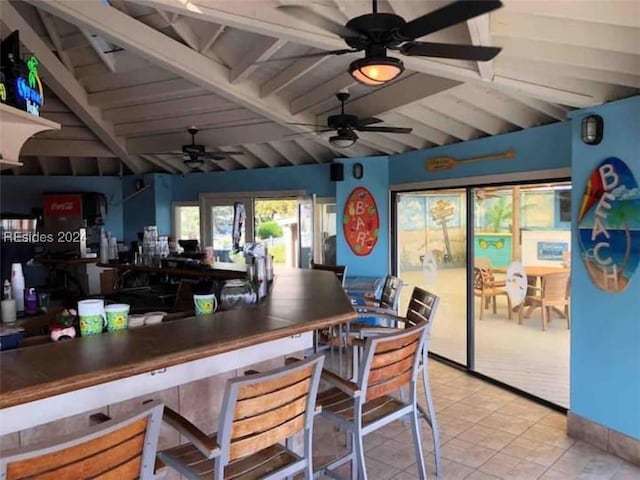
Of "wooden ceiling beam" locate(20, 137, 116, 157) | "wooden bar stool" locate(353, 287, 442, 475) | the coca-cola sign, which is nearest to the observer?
"wooden bar stool" locate(353, 287, 442, 475)

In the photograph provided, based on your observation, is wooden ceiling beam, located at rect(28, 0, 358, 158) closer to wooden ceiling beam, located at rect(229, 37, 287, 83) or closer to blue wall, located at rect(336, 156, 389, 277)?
wooden ceiling beam, located at rect(229, 37, 287, 83)

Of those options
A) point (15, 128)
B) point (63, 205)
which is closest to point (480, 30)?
point (15, 128)

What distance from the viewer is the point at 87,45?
17.6 ft

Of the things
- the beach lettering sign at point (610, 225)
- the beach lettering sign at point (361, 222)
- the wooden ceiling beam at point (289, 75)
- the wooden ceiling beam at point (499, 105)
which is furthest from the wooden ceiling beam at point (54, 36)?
the beach lettering sign at point (610, 225)

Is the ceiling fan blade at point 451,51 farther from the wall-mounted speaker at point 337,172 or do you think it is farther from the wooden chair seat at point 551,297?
the wall-mounted speaker at point 337,172

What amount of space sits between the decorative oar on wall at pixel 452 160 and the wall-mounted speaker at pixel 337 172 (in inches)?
50.9

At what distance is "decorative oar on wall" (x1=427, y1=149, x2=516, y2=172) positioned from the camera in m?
4.57

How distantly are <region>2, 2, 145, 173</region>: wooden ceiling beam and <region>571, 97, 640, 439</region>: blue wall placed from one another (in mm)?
4959

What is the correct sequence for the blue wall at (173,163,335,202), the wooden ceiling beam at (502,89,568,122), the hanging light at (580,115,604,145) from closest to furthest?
the hanging light at (580,115,604,145) → the wooden ceiling beam at (502,89,568,122) → the blue wall at (173,163,335,202)

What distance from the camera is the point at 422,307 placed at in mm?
3225

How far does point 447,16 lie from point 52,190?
873cm

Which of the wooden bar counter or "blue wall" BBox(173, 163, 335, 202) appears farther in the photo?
"blue wall" BBox(173, 163, 335, 202)

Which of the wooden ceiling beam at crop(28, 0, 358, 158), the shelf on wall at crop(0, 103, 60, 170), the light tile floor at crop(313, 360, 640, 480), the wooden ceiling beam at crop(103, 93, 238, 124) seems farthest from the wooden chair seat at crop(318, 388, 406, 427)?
the wooden ceiling beam at crop(103, 93, 238, 124)

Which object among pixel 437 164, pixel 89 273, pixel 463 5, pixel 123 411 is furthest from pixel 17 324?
pixel 89 273
